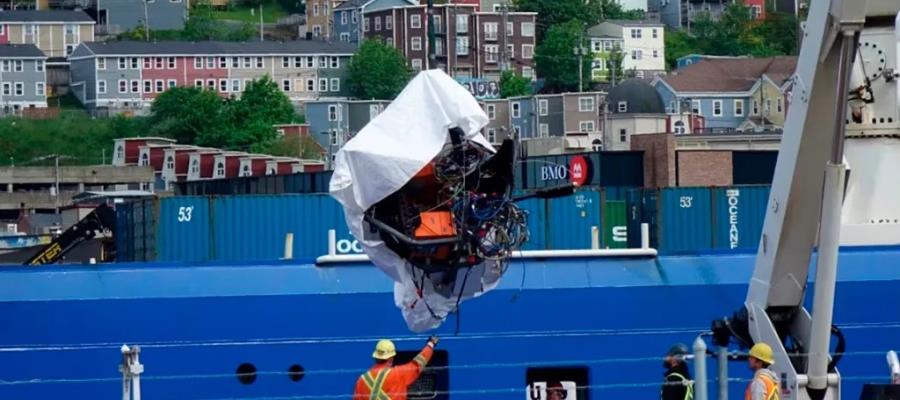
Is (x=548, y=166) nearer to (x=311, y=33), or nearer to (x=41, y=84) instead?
(x=41, y=84)

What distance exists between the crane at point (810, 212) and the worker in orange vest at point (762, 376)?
0.30 m

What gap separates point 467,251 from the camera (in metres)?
16.8

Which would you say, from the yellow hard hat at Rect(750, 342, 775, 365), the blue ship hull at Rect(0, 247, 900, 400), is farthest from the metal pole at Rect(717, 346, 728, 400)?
the blue ship hull at Rect(0, 247, 900, 400)

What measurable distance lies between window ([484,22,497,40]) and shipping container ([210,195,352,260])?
464 feet

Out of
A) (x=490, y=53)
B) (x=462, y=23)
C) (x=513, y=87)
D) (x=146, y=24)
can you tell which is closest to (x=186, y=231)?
(x=513, y=87)

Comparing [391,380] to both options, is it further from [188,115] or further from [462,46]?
[462,46]

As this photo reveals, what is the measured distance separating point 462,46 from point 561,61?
7.67m

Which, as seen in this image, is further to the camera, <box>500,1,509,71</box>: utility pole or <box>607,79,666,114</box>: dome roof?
<box>500,1,509,71</box>: utility pole

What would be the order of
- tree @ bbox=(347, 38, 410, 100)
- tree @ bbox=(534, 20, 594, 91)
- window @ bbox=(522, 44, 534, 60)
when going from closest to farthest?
tree @ bbox=(347, 38, 410, 100)
tree @ bbox=(534, 20, 594, 91)
window @ bbox=(522, 44, 534, 60)

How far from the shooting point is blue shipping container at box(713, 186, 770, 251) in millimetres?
35875

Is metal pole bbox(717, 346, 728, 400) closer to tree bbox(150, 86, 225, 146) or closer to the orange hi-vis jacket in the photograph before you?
the orange hi-vis jacket

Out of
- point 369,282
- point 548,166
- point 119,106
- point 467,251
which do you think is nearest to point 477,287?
point 467,251

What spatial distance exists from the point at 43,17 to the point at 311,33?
918 inches

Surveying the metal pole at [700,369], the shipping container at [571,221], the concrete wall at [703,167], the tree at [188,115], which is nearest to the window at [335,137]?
the tree at [188,115]
